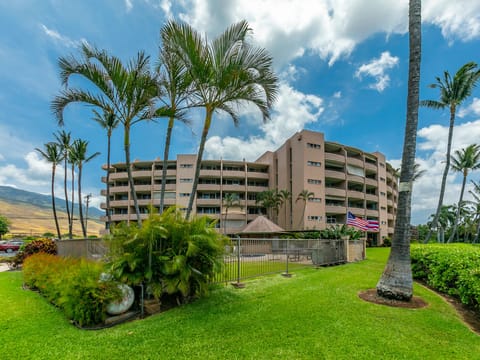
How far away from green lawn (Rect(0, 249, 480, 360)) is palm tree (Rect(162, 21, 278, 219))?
3.28 m

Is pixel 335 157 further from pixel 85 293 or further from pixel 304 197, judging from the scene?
pixel 85 293

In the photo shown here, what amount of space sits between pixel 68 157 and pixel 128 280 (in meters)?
33.1

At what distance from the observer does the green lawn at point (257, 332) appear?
403cm

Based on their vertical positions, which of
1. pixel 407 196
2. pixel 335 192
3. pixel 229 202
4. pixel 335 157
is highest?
pixel 335 157

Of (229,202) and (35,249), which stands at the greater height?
(229,202)

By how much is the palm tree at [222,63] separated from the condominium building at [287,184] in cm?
3042

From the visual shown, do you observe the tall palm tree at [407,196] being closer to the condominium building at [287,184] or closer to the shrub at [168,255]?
the shrub at [168,255]

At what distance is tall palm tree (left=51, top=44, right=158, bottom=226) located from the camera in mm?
8125

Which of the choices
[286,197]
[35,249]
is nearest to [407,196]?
[35,249]

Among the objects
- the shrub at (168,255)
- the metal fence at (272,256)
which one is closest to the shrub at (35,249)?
the shrub at (168,255)

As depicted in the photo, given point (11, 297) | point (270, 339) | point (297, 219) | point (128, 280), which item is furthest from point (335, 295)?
point (297, 219)

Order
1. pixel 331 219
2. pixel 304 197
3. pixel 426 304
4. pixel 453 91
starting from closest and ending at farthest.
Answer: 1. pixel 426 304
2. pixel 453 91
3. pixel 304 197
4. pixel 331 219

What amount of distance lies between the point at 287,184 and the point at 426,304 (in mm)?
35080

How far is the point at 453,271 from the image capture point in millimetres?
7363
